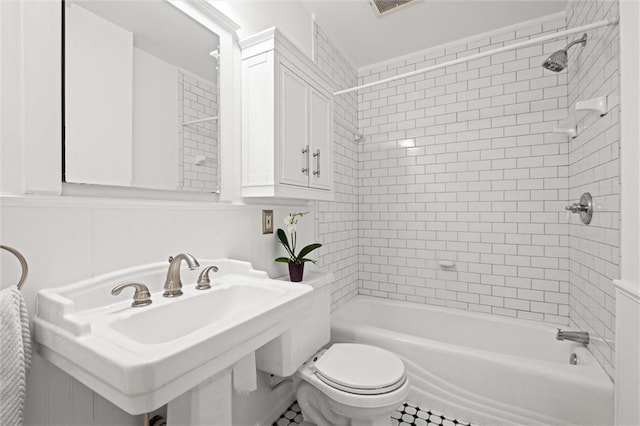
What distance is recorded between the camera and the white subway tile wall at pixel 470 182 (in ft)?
7.53

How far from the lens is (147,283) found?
1126mm

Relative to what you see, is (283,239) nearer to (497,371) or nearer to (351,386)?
(351,386)

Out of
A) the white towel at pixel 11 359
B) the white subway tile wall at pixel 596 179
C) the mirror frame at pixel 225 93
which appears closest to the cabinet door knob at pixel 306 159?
the mirror frame at pixel 225 93

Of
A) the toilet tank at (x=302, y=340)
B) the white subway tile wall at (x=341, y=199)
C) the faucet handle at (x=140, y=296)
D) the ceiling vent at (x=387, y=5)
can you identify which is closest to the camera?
the faucet handle at (x=140, y=296)

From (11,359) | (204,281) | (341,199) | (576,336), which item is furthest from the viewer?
(341,199)

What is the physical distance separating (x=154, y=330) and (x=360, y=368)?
3.50 feet

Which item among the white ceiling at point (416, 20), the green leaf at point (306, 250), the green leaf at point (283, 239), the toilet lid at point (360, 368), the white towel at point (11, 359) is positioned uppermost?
the white ceiling at point (416, 20)

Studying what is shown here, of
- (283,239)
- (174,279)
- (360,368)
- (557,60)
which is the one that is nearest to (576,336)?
(360,368)

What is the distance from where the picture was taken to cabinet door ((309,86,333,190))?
1834 millimetres

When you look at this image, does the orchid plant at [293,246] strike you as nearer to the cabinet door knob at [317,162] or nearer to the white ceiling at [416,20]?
the cabinet door knob at [317,162]

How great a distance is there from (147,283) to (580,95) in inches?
104

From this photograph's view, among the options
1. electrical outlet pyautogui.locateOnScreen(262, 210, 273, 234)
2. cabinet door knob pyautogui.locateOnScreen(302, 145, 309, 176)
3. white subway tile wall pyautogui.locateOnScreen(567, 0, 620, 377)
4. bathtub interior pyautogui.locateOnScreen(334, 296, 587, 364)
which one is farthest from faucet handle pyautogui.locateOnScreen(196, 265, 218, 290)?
white subway tile wall pyautogui.locateOnScreen(567, 0, 620, 377)

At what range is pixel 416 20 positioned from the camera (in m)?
2.32

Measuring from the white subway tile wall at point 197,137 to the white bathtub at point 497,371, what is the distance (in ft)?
4.58
